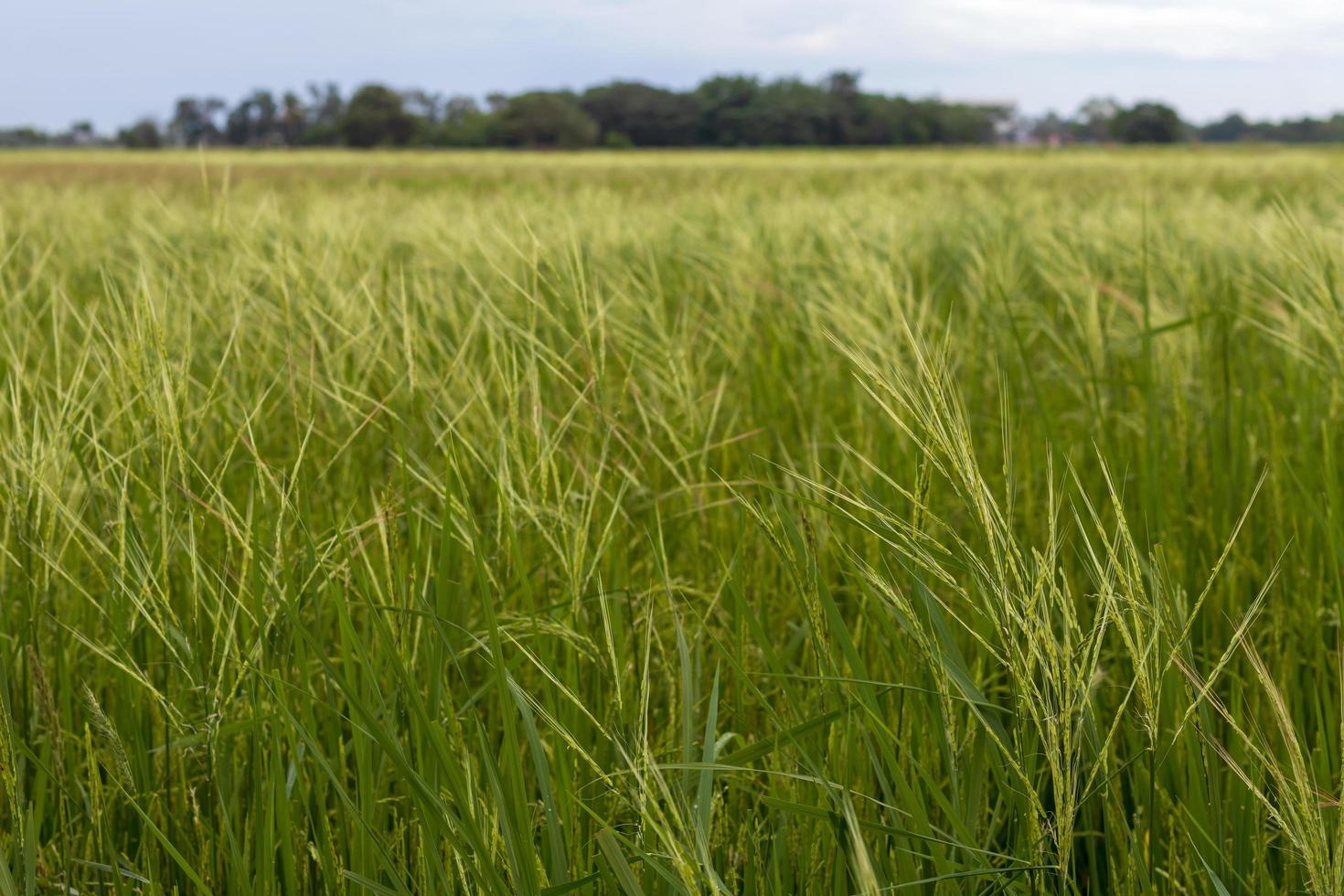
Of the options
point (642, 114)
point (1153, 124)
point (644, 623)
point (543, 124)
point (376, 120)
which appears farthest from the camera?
point (1153, 124)

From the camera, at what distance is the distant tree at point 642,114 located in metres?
51.2

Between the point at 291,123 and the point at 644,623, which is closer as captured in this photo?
the point at 644,623

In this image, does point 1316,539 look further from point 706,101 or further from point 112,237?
point 706,101

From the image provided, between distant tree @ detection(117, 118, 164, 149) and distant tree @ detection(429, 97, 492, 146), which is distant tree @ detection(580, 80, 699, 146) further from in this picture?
distant tree @ detection(117, 118, 164, 149)

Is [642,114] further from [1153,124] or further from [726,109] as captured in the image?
[1153,124]

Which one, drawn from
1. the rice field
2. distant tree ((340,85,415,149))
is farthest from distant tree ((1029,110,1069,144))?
the rice field

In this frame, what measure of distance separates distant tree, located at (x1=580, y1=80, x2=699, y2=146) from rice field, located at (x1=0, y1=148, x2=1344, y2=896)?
51.6 m

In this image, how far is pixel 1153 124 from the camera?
182 feet

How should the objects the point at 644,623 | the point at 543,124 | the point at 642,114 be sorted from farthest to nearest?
the point at 642,114 → the point at 543,124 → the point at 644,623

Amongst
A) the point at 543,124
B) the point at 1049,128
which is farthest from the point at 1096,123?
the point at 543,124

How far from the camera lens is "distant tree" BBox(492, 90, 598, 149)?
49219mm

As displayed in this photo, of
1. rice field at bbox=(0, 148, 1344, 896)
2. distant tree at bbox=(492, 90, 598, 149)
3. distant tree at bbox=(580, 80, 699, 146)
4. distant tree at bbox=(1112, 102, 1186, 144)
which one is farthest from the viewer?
distant tree at bbox=(1112, 102, 1186, 144)

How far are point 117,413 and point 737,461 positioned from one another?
90 centimetres

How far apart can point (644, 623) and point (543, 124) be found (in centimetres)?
5129
